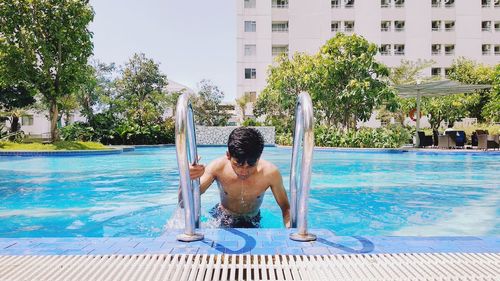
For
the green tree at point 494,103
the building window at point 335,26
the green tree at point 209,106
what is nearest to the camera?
the green tree at point 494,103

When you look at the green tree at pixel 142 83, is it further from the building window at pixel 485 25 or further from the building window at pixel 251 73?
the building window at pixel 485 25

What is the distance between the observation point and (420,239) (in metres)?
2.65

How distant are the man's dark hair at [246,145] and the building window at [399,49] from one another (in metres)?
40.9

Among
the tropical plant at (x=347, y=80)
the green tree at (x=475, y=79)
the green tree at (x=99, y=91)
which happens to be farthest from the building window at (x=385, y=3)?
the green tree at (x=99, y=91)

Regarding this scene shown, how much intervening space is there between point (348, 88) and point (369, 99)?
1.22 meters

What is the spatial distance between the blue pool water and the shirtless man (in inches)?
74.4

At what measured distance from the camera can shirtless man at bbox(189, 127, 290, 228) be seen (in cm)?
315

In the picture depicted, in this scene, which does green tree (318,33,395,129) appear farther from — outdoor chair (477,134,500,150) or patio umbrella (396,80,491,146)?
outdoor chair (477,134,500,150)

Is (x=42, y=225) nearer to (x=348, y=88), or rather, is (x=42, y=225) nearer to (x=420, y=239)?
(x=420, y=239)

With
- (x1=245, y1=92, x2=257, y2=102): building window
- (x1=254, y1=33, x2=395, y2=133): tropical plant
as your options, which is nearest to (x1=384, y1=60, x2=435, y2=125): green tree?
(x1=254, y1=33, x2=395, y2=133): tropical plant

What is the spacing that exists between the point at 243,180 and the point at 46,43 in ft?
59.0

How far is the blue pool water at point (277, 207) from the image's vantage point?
236 inches

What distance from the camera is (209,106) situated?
122ft

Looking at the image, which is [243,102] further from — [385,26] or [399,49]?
[399,49]
